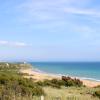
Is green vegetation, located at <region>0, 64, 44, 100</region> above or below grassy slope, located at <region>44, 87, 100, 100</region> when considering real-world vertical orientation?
above

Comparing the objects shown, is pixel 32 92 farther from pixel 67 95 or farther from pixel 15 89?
pixel 15 89

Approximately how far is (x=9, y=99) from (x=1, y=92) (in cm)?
137

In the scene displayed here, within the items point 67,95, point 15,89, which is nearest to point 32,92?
point 67,95

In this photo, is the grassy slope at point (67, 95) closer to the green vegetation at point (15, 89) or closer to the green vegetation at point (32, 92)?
the green vegetation at point (32, 92)

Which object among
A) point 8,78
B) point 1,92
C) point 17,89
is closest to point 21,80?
point 8,78

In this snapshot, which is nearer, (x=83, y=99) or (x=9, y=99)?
(x=9, y=99)

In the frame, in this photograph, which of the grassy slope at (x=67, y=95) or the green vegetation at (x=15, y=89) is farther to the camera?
the grassy slope at (x=67, y=95)

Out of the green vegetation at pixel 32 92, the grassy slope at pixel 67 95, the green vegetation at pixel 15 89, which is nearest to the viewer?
the green vegetation at pixel 15 89

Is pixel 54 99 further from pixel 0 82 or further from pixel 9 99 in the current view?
pixel 0 82

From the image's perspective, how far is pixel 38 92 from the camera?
66.2 feet

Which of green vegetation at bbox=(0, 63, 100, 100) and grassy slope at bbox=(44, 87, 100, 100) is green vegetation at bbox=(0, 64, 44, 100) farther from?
grassy slope at bbox=(44, 87, 100, 100)

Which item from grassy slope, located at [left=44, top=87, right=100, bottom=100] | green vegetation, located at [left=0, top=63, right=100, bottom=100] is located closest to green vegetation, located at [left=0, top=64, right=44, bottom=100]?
green vegetation, located at [left=0, top=63, right=100, bottom=100]

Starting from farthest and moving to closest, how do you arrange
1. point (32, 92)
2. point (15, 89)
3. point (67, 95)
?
point (67, 95)
point (32, 92)
point (15, 89)

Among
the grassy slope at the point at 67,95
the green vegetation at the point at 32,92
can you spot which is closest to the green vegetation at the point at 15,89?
the green vegetation at the point at 32,92
